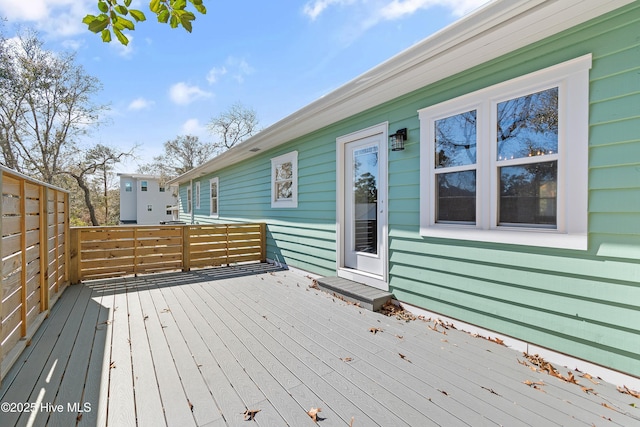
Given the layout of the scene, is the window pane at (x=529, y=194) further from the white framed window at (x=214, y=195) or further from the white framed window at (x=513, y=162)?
the white framed window at (x=214, y=195)

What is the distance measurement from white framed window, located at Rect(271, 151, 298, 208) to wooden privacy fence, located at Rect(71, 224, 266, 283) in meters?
0.86

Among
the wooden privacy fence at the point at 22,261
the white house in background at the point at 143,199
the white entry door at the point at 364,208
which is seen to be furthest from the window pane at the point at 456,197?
the white house in background at the point at 143,199

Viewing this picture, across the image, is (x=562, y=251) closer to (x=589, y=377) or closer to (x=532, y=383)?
(x=589, y=377)

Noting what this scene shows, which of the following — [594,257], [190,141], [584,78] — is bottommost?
[594,257]

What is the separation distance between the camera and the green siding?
188cm

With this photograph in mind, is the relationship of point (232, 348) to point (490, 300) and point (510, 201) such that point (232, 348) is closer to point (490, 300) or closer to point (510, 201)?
point (490, 300)

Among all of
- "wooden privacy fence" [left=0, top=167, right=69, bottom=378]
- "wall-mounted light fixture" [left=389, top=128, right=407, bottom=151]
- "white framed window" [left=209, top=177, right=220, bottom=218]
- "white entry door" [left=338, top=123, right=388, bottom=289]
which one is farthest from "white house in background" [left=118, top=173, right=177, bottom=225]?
"wall-mounted light fixture" [left=389, top=128, right=407, bottom=151]

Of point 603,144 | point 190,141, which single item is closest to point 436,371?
point 603,144

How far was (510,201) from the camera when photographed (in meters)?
2.52

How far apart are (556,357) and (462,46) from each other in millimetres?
2562

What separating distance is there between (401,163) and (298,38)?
4.18 meters

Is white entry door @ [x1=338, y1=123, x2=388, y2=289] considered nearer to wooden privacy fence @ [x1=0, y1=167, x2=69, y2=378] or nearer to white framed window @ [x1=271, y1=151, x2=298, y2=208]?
white framed window @ [x1=271, y1=151, x2=298, y2=208]

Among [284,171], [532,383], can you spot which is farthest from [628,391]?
[284,171]

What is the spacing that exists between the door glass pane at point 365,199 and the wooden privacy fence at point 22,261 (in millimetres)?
3491
